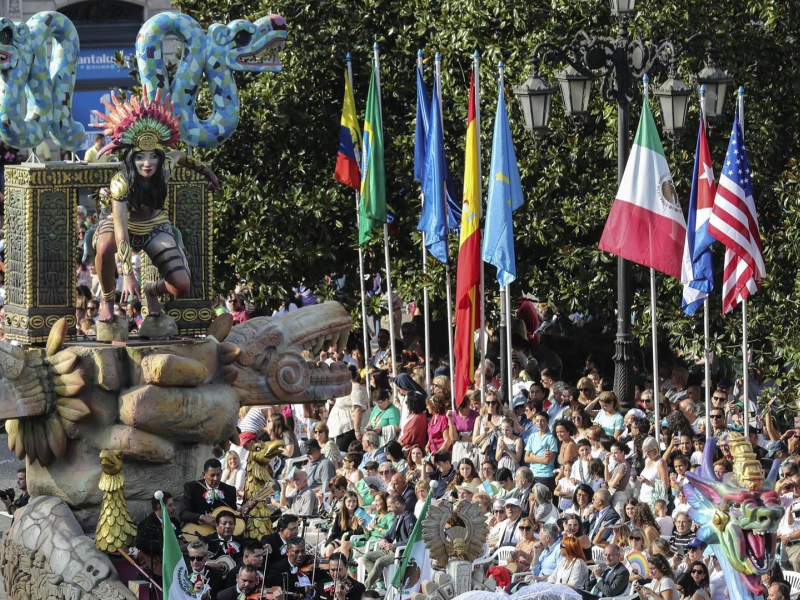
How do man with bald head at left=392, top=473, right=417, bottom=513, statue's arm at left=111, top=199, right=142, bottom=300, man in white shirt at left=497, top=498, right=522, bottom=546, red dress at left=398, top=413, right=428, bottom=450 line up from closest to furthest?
statue's arm at left=111, top=199, right=142, bottom=300 < man in white shirt at left=497, top=498, right=522, bottom=546 < man with bald head at left=392, top=473, right=417, bottom=513 < red dress at left=398, top=413, right=428, bottom=450

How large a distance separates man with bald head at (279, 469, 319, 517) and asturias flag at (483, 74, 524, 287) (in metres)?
3.30

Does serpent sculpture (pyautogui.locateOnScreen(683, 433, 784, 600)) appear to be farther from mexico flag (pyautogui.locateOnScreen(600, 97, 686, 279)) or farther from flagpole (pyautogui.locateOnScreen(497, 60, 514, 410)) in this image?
flagpole (pyautogui.locateOnScreen(497, 60, 514, 410))

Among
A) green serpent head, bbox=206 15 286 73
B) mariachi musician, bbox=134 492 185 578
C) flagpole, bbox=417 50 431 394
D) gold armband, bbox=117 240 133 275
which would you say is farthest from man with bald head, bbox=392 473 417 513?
flagpole, bbox=417 50 431 394

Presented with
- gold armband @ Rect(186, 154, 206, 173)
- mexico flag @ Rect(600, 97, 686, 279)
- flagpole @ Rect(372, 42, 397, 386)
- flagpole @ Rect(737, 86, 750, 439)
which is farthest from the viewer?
flagpole @ Rect(372, 42, 397, 386)

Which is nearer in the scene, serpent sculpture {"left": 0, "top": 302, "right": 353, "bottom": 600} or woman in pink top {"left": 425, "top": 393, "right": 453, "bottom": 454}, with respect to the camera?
serpent sculpture {"left": 0, "top": 302, "right": 353, "bottom": 600}

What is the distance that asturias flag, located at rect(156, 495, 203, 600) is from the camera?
1562cm

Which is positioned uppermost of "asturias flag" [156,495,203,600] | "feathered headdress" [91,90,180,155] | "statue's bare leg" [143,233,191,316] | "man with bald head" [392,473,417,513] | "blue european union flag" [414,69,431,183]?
"blue european union flag" [414,69,431,183]

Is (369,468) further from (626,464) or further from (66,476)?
(66,476)

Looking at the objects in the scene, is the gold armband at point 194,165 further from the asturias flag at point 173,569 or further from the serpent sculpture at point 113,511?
the asturias flag at point 173,569

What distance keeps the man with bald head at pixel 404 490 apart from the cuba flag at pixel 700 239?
3921mm

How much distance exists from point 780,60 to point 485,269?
13.6 feet

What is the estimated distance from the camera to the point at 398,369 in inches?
1003

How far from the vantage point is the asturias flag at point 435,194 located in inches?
915

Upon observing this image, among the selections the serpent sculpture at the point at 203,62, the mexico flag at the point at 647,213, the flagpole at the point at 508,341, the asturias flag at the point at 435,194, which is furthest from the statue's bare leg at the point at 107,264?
the asturias flag at the point at 435,194
